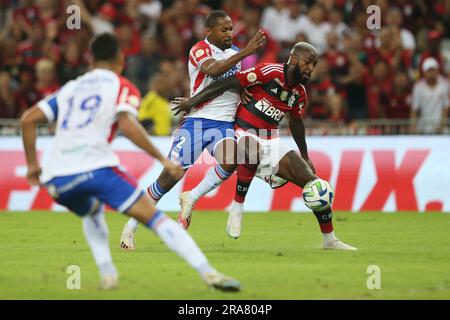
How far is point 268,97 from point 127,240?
2550mm

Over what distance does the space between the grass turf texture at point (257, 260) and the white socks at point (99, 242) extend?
0.71 ft

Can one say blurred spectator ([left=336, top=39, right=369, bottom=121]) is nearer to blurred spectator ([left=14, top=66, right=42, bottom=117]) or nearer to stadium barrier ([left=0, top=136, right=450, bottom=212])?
stadium barrier ([left=0, top=136, right=450, bottom=212])

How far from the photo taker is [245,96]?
12.8 metres

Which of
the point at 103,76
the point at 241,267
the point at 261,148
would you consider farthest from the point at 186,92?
the point at 103,76

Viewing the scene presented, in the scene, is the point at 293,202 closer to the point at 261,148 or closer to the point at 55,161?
the point at 261,148

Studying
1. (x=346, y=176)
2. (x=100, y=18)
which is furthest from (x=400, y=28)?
(x=100, y=18)

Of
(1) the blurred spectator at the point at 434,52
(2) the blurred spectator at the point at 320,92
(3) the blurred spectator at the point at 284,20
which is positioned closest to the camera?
(2) the blurred spectator at the point at 320,92

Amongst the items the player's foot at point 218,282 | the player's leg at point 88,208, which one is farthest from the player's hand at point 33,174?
the player's foot at point 218,282

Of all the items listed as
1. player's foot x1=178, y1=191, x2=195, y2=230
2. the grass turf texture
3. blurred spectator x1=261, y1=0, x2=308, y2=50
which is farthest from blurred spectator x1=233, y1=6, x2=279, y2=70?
player's foot x1=178, y1=191, x2=195, y2=230

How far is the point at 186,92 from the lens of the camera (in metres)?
20.4

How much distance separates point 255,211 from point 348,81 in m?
3.88

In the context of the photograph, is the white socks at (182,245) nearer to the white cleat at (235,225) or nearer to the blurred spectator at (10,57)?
the white cleat at (235,225)

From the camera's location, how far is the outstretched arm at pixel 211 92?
1257cm

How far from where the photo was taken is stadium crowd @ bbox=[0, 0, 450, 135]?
20.1 metres
